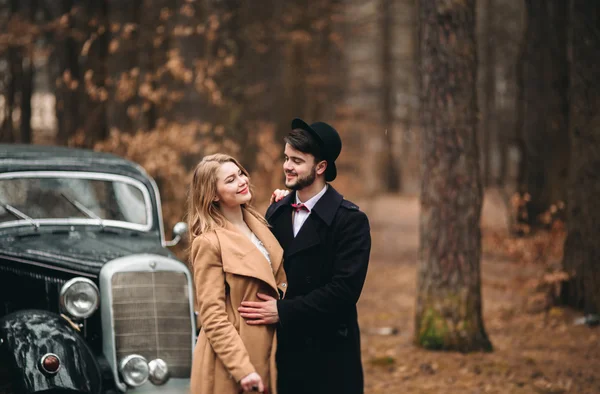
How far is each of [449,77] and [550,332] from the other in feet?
10.6

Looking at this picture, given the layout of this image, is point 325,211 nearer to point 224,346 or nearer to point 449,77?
point 224,346

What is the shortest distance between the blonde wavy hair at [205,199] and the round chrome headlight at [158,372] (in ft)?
6.74

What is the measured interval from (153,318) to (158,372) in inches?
15.3

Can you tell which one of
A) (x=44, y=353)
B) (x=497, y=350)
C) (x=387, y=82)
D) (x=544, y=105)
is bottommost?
(x=497, y=350)

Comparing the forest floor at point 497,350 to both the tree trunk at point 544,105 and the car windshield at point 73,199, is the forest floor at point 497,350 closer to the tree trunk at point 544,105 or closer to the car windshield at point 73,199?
the tree trunk at point 544,105

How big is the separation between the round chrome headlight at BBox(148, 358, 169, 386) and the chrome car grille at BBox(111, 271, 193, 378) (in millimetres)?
60

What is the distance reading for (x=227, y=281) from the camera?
144 inches

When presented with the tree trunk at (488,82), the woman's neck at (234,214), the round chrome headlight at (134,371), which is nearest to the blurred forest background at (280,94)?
the tree trunk at (488,82)

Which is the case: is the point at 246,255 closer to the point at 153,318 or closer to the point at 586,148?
the point at 153,318

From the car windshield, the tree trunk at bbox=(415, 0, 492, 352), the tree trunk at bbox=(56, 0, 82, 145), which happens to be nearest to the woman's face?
the car windshield

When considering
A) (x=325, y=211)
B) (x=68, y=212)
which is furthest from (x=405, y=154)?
(x=325, y=211)

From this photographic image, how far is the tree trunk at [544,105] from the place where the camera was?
12.8m

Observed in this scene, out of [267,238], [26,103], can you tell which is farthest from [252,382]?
[26,103]

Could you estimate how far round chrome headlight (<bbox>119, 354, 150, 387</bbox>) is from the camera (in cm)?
553
